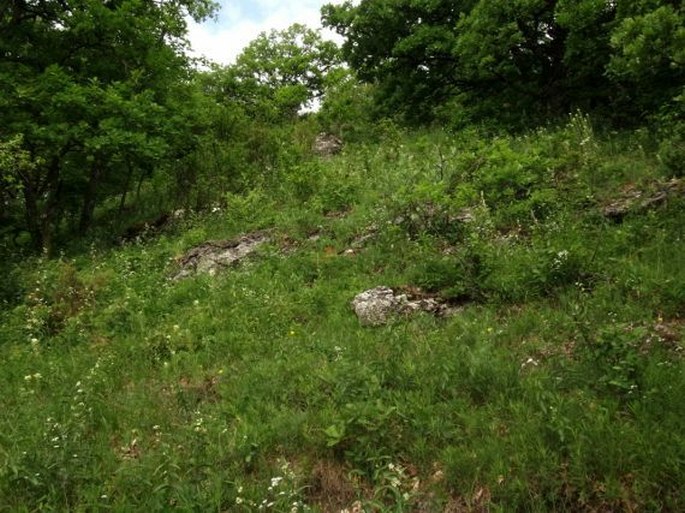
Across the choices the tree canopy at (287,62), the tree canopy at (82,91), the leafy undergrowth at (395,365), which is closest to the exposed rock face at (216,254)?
the leafy undergrowth at (395,365)

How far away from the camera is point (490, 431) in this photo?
4621 millimetres

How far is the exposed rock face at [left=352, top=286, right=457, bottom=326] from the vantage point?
23.4 feet

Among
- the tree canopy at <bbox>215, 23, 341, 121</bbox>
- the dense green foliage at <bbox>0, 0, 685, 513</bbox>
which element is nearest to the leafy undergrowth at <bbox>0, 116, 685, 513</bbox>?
the dense green foliage at <bbox>0, 0, 685, 513</bbox>

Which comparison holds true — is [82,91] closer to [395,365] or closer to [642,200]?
[395,365]

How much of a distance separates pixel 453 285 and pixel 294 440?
3.53m

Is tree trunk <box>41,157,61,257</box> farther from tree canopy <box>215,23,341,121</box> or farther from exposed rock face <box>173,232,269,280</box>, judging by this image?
tree canopy <box>215,23,341,121</box>

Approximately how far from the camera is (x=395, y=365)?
18.7 feet

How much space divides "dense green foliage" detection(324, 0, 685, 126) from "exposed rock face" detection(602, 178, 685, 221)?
2.16m

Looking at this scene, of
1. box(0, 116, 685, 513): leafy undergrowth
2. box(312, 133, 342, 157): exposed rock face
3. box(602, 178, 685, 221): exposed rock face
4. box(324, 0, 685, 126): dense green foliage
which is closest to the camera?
box(0, 116, 685, 513): leafy undergrowth

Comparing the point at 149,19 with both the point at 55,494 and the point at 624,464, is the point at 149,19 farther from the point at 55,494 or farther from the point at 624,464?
the point at 624,464

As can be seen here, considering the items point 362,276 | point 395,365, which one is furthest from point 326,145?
point 395,365

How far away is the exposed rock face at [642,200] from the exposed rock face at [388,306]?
10.7 ft

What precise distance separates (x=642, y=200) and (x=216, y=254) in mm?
7606

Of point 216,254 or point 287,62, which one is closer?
point 216,254
